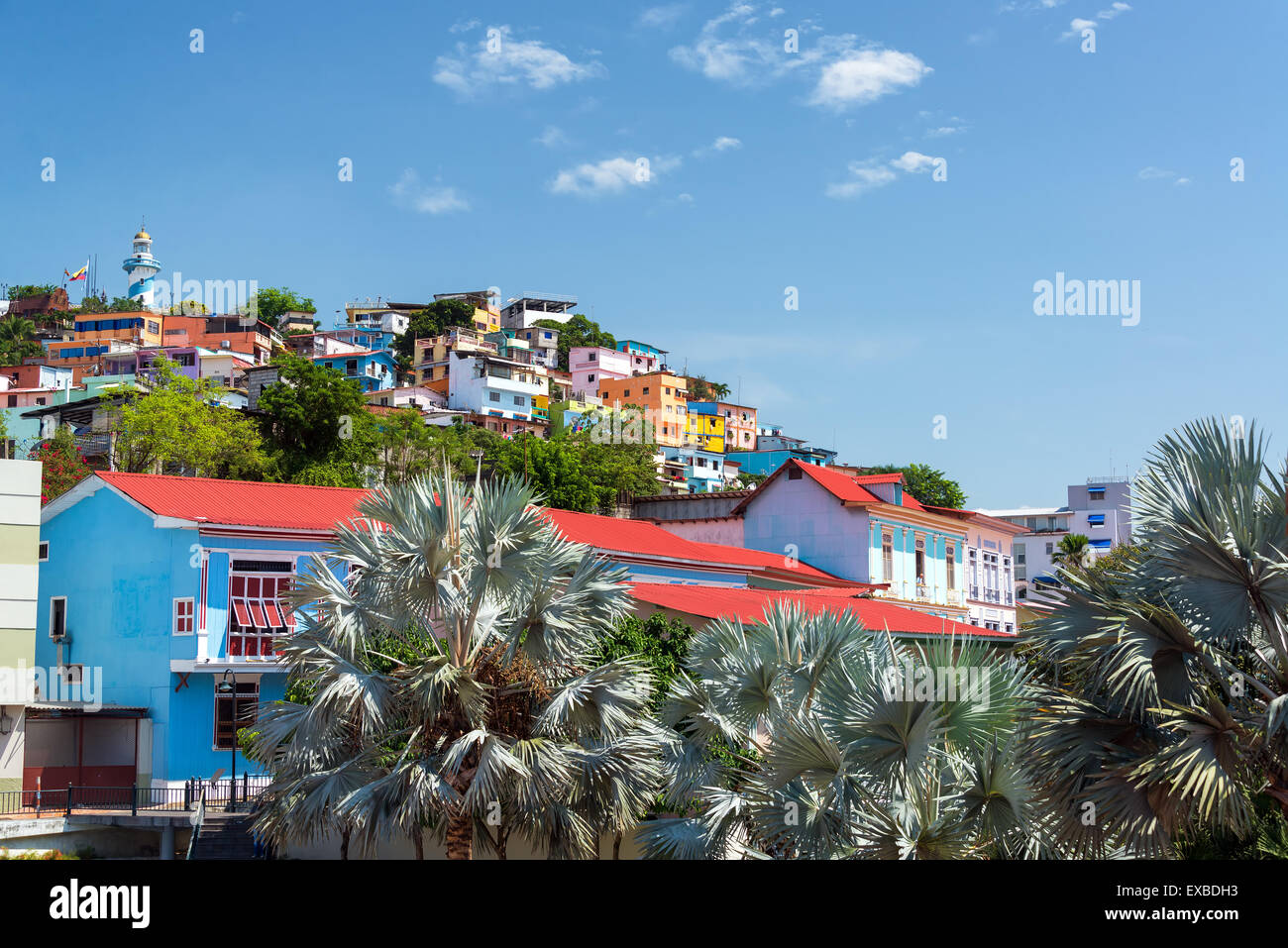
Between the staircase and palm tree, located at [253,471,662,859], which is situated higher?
palm tree, located at [253,471,662,859]

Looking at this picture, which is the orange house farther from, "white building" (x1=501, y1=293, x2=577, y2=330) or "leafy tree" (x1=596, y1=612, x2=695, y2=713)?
"leafy tree" (x1=596, y1=612, x2=695, y2=713)

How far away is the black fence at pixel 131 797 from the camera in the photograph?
27.4m

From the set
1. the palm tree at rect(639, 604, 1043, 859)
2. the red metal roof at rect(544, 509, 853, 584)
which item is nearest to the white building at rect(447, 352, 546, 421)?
the red metal roof at rect(544, 509, 853, 584)

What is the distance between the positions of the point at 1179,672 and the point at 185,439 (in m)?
55.4

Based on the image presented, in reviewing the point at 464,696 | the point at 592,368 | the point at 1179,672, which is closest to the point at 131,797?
the point at 464,696

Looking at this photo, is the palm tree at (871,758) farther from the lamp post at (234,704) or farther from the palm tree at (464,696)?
the lamp post at (234,704)

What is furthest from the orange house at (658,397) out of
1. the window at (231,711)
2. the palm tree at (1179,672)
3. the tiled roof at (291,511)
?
the palm tree at (1179,672)

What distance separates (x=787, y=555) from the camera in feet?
159

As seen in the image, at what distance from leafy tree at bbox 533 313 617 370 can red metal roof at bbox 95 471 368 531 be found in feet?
311

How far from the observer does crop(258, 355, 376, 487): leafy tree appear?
197ft

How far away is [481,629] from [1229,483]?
11.7 metres

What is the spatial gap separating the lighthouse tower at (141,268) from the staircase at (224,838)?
133297 millimetres

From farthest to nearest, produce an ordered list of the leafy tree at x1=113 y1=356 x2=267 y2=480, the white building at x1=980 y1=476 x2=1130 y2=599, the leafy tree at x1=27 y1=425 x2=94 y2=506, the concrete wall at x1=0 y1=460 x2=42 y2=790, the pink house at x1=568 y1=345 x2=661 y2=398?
the pink house at x1=568 y1=345 x2=661 y2=398 → the white building at x1=980 y1=476 x2=1130 y2=599 → the leafy tree at x1=113 y1=356 x2=267 y2=480 → the leafy tree at x1=27 y1=425 x2=94 y2=506 → the concrete wall at x1=0 y1=460 x2=42 y2=790

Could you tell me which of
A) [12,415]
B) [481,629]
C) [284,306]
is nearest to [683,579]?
[481,629]
